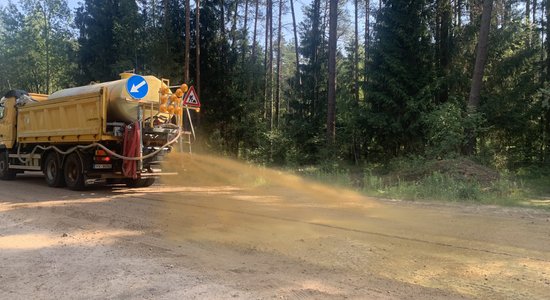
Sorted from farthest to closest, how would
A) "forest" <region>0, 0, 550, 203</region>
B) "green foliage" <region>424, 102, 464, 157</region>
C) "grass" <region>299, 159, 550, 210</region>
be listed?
"forest" <region>0, 0, 550, 203</region>
"green foliage" <region>424, 102, 464, 157</region>
"grass" <region>299, 159, 550, 210</region>

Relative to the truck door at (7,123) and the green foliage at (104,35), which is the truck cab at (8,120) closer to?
the truck door at (7,123)

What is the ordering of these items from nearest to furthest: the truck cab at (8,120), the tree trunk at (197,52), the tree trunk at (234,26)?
the truck cab at (8,120) → the tree trunk at (197,52) → the tree trunk at (234,26)

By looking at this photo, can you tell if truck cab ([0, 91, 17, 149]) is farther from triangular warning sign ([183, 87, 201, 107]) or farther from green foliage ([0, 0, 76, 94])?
green foliage ([0, 0, 76, 94])

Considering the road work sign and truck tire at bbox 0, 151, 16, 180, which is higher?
the road work sign

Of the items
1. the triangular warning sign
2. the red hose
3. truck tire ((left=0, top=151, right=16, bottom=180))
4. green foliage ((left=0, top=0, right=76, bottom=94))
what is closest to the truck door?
truck tire ((left=0, top=151, right=16, bottom=180))

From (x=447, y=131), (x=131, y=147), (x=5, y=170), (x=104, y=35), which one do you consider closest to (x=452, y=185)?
(x=447, y=131)

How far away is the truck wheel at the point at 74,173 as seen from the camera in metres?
13.2

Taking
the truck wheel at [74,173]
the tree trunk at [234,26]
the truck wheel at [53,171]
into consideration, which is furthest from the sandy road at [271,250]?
the tree trunk at [234,26]

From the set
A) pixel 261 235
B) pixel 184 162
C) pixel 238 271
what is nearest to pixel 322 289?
pixel 238 271

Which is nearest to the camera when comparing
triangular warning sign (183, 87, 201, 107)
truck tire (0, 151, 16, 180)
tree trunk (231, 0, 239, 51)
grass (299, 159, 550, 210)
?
grass (299, 159, 550, 210)

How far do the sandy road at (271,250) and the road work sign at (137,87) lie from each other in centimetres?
314

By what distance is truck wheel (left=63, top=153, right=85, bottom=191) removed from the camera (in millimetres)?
13211

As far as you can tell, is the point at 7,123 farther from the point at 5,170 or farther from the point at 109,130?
the point at 109,130

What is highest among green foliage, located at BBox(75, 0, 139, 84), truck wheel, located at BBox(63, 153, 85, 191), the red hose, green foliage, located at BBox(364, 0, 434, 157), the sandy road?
green foliage, located at BBox(75, 0, 139, 84)
